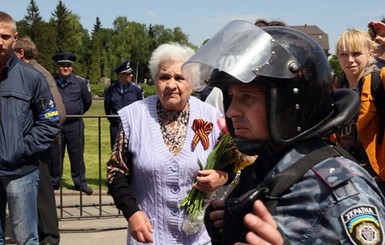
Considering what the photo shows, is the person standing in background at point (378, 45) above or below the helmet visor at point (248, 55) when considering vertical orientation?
above

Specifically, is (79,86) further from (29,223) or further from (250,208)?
(250,208)

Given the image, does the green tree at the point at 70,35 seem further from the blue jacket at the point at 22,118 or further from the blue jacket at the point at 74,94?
the blue jacket at the point at 22,118

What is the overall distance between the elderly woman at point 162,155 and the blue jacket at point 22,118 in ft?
4.35

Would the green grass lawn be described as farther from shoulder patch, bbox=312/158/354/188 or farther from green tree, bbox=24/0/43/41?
green tree, bbox=24/0/43/41

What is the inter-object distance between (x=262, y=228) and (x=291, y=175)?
0.74 feet

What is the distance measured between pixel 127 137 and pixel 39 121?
1.53 m

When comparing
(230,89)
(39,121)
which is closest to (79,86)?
(39,121)

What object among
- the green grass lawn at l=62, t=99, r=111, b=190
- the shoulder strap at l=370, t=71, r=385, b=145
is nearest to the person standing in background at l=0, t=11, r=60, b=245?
the shoulder strap at l=370, t=71, r=385, b=145

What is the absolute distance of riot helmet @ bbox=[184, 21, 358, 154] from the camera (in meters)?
1.64

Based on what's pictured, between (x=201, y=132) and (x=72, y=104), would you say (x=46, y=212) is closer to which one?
Result: (x=201, y=132)

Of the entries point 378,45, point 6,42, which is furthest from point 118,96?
point 378,45

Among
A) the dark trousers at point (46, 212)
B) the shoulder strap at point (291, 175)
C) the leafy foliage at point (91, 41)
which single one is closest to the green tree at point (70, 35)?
the leafy foliage at point (91, 41)

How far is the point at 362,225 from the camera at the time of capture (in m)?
1.40

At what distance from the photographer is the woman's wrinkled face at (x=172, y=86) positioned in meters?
3.18
